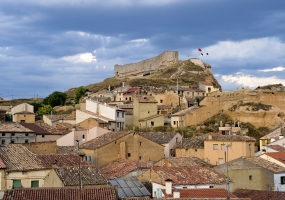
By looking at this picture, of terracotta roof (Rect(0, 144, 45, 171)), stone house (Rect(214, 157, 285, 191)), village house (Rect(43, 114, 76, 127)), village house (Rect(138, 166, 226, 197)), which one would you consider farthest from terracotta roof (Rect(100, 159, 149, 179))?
village house (Rect(43, 114, 76, 127))

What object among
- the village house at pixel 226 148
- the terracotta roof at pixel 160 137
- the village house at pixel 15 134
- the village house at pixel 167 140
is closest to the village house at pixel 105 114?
the terracotta roof at pixel 160 137

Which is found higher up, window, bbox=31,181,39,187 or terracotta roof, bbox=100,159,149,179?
terracotta roof, bbox=100,159,149,179

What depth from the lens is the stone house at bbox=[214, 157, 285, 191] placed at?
40531 mm

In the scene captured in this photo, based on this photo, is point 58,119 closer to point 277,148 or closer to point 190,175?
point 277,148

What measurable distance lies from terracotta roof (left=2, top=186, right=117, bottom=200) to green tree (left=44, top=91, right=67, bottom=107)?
79.9 meters

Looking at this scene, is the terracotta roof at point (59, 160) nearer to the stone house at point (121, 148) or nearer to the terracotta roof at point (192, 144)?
the stone house at point (121, 148)

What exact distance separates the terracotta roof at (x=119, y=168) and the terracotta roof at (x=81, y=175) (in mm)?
4749

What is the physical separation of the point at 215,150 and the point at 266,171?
9.84 metres

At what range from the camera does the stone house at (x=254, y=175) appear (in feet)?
133

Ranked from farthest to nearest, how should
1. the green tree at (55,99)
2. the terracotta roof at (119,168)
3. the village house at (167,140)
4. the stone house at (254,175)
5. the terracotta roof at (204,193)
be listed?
the green tree at (55,99), the village house at (167,140), the stone house at (254,175), the terracotta roof at (119,168), the terracotta roof at (204,193)

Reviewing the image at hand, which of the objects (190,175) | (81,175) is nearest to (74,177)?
(81,175)

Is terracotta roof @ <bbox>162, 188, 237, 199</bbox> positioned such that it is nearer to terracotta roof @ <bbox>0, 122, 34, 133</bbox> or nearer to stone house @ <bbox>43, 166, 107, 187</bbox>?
stone house @ <bbox>43, 166, 107, 187</bbox>

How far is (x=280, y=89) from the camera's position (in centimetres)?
7625

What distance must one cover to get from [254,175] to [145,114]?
1295 inches
